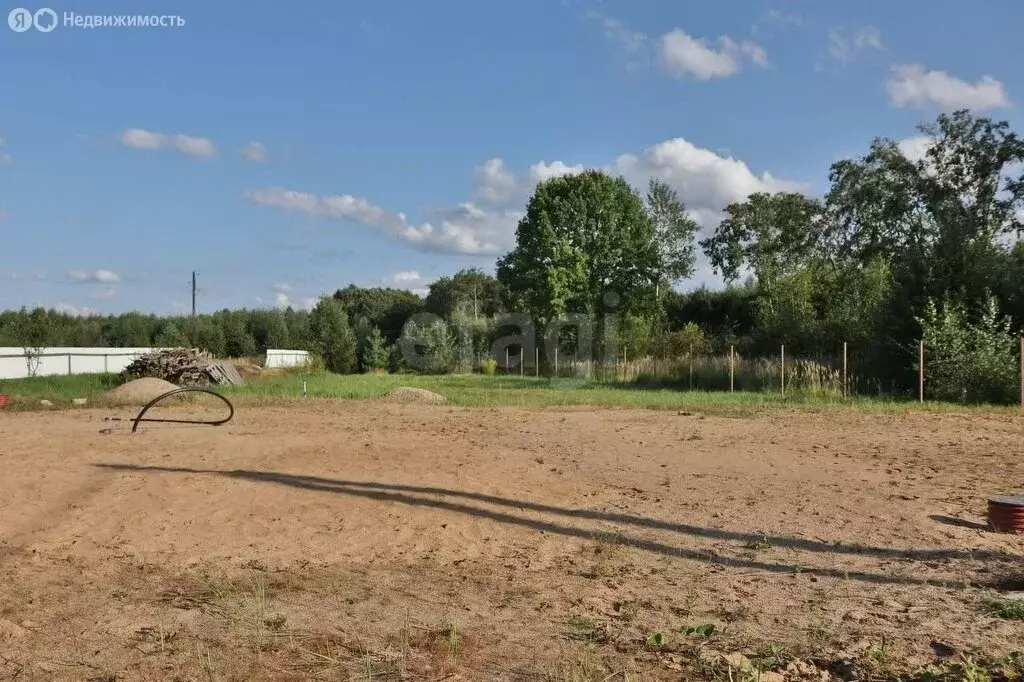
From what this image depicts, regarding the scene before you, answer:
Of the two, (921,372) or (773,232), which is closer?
(921,372)

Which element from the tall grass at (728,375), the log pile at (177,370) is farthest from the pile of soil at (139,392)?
the tall grass at (728,375)

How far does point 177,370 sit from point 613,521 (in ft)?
69.7

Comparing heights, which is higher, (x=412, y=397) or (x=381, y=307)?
(x=381, y=307)

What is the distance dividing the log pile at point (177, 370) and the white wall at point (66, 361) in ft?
7.59

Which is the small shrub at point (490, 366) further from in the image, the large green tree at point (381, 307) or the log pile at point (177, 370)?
the log pile at point (177, 370)

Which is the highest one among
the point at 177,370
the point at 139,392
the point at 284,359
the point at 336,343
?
the point at 336,343

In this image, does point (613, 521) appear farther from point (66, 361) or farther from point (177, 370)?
point (66, 361)

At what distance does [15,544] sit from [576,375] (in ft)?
79.5

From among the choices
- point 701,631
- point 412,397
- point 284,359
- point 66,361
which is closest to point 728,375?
point 412,397

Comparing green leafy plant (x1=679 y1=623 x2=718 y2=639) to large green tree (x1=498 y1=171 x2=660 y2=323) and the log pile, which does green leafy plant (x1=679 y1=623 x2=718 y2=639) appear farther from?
large green tree (x1=498 y1=171 x2=660 y2=323)

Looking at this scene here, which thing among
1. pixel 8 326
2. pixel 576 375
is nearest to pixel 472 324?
pixel 576 375

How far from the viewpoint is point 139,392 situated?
63.6ft

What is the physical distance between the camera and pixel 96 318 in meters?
47.6

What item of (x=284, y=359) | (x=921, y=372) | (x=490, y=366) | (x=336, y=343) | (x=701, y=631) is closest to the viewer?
(x=701, y=631)
